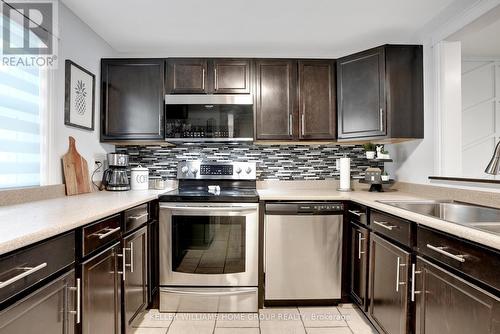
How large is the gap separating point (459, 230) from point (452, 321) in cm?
39

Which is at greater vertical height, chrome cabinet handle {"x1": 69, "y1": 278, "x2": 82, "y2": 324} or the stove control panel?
the stove control panel

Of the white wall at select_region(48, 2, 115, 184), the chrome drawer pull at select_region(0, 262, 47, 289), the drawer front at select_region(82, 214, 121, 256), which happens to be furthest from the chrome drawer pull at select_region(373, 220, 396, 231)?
the white wall at select_region(48, 2, 115, 184)

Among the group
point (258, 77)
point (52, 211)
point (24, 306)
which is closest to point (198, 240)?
point (52, 211)

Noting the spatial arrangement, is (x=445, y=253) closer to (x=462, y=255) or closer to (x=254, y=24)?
(x=462, y=255)

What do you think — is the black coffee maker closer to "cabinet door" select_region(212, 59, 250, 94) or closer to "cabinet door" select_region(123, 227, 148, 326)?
"cabinet door" select_region(123, 227, 148, 326)

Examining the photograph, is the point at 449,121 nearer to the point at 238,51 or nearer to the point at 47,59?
the point at 238,51

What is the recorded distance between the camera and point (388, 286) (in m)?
1.65

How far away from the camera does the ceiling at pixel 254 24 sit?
1.92 meters

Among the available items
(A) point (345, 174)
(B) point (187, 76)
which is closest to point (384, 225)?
(A) point (345, 174)

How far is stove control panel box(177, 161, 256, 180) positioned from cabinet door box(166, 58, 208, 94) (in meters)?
0.70

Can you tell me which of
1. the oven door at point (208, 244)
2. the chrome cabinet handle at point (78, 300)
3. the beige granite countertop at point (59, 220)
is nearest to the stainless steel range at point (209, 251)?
the oven door at point (208, 244)

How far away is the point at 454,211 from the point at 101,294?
2155 mm

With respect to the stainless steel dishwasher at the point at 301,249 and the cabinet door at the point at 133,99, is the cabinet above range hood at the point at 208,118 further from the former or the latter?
the stainless steel dishwasher at the point at 301,249

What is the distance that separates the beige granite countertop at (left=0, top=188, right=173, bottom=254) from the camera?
0.90 m
